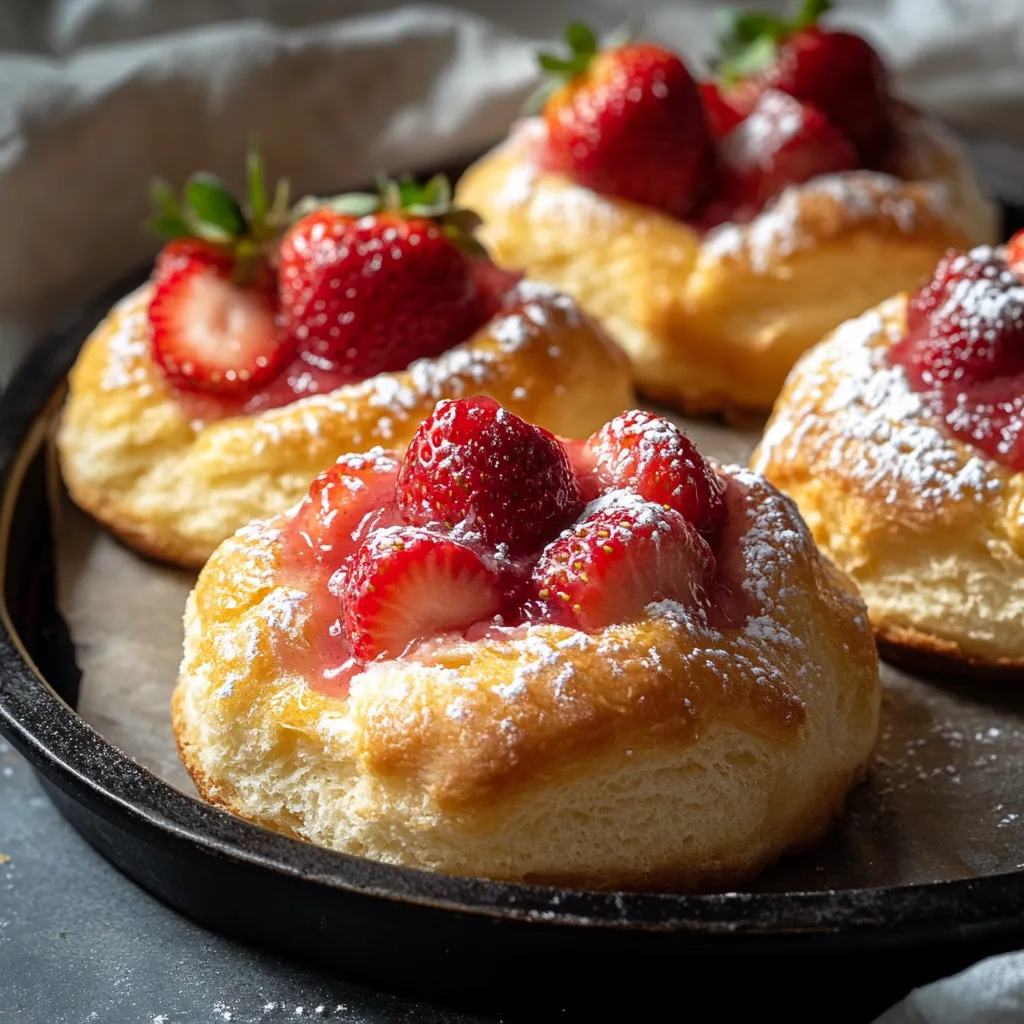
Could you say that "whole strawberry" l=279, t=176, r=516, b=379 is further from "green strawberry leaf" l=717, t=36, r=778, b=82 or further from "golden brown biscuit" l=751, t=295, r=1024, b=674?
"green strawberry leaf" l=717, t=36, r=778, b=82

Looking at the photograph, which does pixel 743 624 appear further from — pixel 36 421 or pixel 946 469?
pixel 36 421

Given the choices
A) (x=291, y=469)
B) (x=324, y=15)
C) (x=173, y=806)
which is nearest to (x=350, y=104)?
(x=324, y=15)

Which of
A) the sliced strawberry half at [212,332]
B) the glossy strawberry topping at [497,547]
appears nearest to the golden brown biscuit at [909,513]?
the glossy strawberry topping at [497,547]

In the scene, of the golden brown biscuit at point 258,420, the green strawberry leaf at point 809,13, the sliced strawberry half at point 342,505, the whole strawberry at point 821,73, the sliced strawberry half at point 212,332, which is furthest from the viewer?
the green strawberry leaf at point 809,13

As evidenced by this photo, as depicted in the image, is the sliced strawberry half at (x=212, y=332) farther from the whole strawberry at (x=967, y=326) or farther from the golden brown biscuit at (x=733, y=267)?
the whole strawberry at (x=967, y=326)

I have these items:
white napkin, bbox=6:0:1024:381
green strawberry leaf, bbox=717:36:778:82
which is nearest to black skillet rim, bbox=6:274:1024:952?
white napkin, bbox=6:0:1024:381

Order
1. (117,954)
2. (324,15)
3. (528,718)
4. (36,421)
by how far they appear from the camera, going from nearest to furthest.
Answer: (528,718) < (117,954) < (36,421) < (324,15)
